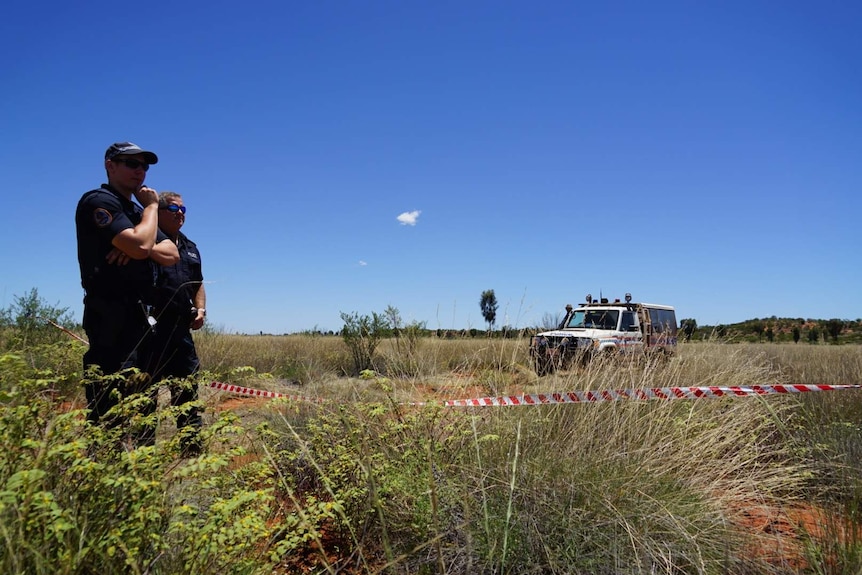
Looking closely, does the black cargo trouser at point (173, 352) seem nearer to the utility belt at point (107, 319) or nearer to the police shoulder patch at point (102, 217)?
the utility belt at point (107, 319)

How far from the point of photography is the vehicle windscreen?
1110 centimetres

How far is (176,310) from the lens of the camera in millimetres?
3514

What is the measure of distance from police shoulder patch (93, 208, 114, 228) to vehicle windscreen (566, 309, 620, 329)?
9641 millimetres

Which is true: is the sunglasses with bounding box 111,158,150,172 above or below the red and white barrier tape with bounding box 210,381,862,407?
above

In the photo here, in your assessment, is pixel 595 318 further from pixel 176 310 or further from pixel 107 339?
pixel 107 339

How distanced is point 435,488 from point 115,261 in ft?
6.81

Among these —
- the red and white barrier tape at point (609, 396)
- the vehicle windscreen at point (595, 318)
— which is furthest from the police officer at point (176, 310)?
the vehicle windscreen at point (595, 318)

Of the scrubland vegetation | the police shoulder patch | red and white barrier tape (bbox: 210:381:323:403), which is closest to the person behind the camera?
the scrubland vegetation

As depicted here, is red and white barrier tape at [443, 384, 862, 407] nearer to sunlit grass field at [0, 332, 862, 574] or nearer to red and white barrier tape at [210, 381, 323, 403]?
sunlit grass field at [0, 332, 862, 574]

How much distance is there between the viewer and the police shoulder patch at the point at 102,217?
2625 mm

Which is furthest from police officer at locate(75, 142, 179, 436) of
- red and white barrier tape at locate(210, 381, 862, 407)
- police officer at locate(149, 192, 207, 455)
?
red and white barrier tape at locate(210, 381, 862, 407)

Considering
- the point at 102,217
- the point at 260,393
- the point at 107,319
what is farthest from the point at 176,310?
the point at 260,393

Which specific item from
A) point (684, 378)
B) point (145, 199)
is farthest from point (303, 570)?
point (684, 378)

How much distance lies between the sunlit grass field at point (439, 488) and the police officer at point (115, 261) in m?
0.21
